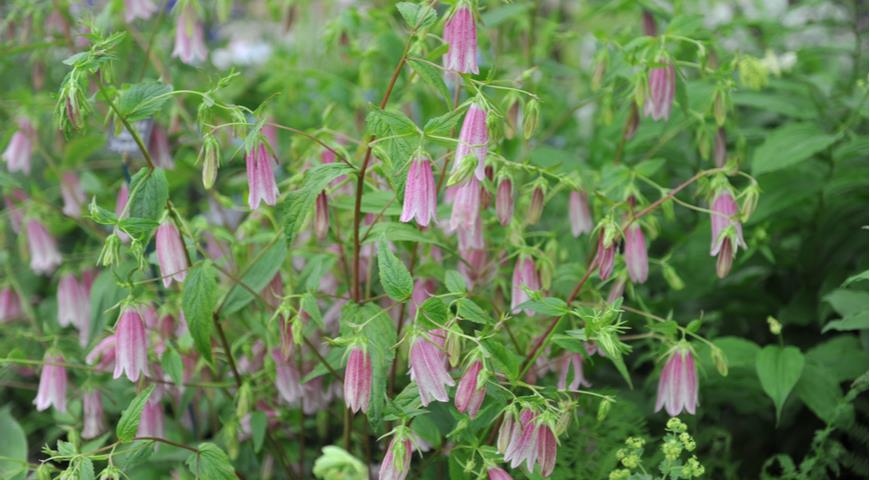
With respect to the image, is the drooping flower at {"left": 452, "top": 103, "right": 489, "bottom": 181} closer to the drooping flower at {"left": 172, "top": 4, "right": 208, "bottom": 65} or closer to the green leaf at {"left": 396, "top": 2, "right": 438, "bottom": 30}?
the green leaf at {"left": 396, "top": 2, "right": 438, "bottom": 30}

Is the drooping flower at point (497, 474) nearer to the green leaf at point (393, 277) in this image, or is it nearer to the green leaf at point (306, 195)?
the green leaf at point (393, 277)

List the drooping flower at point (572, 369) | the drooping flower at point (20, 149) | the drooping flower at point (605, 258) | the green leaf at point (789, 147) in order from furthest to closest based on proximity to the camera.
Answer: the drooping flower at point (20, 149) < the green leaf at point (789, 147) < the drooping flower at point (572, 369) < the drooping flower at point (605, 258)

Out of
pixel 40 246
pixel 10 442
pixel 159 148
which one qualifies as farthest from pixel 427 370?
pixel 40 246

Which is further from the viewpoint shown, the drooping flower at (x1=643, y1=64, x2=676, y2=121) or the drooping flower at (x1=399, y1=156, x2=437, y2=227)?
the drooping flower at (x1=643, y1=64, x2=676, y2=121)

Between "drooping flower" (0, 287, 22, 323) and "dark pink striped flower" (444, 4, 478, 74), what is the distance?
1.65 metres

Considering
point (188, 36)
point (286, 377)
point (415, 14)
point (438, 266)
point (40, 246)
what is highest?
point (415, 14)

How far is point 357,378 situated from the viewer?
1.58m

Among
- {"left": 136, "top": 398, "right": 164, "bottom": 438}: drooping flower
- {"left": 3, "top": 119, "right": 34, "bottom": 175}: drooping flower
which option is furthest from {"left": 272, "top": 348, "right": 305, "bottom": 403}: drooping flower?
{"left": 3, "top": 119, "right": 34, "bottom": 175}: drooping flower

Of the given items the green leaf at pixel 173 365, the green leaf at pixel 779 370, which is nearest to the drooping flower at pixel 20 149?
the green leaf at pixel 173 365

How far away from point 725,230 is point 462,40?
0.62 metres

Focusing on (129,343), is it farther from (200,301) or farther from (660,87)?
(660,87)

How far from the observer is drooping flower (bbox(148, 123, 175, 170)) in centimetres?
243

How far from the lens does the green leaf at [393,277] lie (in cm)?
165

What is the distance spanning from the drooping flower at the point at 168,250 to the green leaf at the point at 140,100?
20 cm
